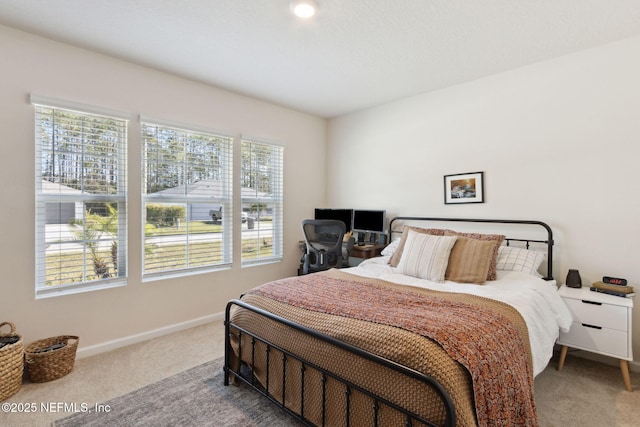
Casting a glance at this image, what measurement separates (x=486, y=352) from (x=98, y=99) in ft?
10.9

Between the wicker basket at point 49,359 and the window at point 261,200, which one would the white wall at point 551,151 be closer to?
the window at point 261,200

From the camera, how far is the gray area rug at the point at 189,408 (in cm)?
185

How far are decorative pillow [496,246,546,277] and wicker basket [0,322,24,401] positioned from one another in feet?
11.7

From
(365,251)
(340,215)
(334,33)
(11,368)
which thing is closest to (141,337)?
(11,368)

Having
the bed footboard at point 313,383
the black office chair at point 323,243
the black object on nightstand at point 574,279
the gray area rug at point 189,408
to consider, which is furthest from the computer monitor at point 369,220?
the gray area rug at point 189,408

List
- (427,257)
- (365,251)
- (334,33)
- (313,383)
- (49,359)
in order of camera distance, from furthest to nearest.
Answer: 1. (365,251)
2. (427,257)
3. (334,33)
4. (49,359)
5. (313,383)

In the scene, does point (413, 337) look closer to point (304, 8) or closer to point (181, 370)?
point (181, 370)

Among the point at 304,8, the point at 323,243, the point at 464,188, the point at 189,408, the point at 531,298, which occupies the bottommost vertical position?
the point at 189,408

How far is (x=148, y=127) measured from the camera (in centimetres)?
304

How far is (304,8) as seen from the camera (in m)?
2.06

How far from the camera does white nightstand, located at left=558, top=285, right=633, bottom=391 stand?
2.19 metres

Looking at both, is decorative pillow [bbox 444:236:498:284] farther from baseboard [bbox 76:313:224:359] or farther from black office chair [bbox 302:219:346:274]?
baseboard [bbox 76:313:224:359]

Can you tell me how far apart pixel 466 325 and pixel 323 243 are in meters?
Answer: 1.96

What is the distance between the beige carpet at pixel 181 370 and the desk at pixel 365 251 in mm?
1682
